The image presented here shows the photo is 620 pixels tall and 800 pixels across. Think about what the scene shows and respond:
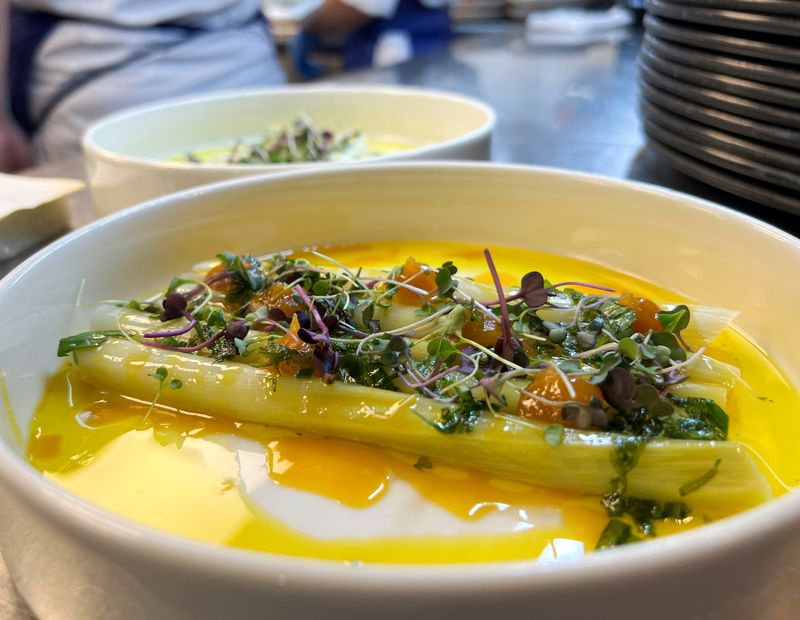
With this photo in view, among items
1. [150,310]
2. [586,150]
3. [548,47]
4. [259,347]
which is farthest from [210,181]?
[548,47]

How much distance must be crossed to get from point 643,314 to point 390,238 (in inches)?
18.1

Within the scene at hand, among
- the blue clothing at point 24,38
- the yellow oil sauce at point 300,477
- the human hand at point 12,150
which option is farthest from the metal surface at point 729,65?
the human hand at point 12,150

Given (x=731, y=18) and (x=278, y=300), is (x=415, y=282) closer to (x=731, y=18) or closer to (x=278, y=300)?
(x=278, y=300)

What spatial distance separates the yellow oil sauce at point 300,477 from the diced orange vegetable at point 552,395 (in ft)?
0.21

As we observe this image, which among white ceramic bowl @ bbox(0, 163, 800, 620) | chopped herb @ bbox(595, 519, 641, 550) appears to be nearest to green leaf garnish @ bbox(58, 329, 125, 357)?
white ceramic bowl @ bbox(0, 163, 800, 620)

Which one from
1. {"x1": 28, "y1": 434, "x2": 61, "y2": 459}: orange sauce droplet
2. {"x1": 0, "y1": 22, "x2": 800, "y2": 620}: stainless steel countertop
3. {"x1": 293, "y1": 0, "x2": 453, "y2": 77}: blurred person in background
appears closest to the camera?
{"x1": 28, "y1": 434, "x2": 61, "y2": 459}: orange sauce droplet

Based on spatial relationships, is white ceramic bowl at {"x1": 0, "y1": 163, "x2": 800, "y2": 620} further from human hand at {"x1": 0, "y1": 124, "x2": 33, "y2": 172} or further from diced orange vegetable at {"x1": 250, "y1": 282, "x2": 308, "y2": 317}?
human hand at {"x1": 0, "y1": 124, "x2": 33, "y2": 172}

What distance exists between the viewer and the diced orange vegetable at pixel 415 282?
0.81m

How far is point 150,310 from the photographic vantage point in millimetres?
853

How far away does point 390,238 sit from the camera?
43.1 inches

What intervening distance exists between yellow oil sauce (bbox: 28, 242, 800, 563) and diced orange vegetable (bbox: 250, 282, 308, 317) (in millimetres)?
156

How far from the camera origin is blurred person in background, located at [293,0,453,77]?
11.3 ft

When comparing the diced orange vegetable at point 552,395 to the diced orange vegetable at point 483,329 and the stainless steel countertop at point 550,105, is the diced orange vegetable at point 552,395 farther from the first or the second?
the stainless steel countertop at point 550,105

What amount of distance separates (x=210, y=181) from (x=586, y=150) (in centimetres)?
104
